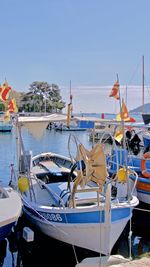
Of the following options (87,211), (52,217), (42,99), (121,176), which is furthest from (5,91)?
(42,99)

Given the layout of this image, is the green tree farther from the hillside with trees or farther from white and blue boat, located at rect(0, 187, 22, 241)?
white and blue boat, located at rect(0, 187, 22, 241)

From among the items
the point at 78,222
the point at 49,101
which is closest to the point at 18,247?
the point at 78,222

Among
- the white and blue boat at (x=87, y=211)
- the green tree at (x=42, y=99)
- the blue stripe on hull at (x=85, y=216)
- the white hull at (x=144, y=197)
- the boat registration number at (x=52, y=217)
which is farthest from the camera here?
the green tree at (x=42, y=99)

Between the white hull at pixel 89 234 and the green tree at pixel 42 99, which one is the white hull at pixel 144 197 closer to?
the white hull at pixel 89 234

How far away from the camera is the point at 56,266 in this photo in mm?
7734

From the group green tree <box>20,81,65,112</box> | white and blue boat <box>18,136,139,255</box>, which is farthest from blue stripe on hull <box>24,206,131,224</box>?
green tree <box>20,81,65,112</box>

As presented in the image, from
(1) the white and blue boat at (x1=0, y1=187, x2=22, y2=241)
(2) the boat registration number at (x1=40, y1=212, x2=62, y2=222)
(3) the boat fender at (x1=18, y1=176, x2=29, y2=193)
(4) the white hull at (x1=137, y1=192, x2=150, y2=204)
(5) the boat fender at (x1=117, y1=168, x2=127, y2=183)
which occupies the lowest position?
(4) the white hull at (x1=137, y1=192, x2=150, y2=204)

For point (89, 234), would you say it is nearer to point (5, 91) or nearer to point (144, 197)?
point (144, 197)

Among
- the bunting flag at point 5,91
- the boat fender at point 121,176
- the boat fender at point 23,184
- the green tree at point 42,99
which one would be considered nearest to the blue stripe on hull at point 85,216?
the boat fender at point 23,184

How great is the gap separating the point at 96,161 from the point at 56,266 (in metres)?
2.55

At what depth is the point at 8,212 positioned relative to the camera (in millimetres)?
7664

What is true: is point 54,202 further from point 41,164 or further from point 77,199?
point 41,164

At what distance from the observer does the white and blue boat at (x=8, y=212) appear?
7.38 meters

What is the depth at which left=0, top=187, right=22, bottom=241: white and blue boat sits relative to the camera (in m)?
7.38
